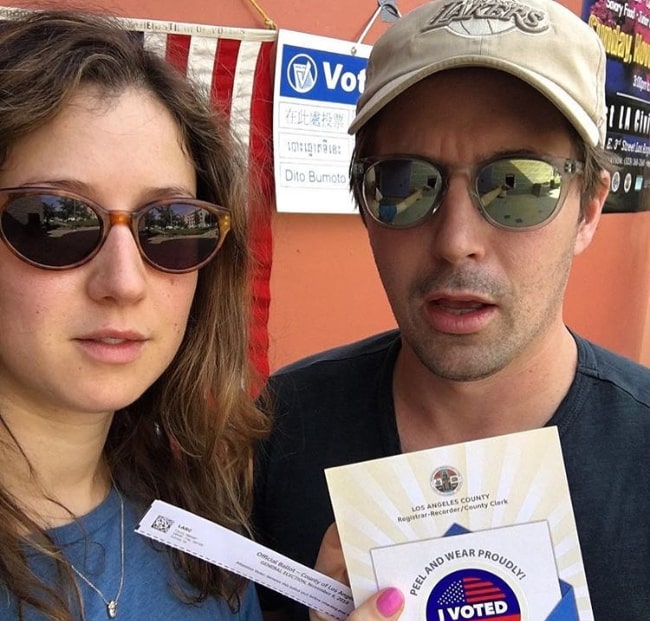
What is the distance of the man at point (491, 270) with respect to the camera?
57.2 inches

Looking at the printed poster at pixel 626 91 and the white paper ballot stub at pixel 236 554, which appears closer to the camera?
the white paper ballot stub at pixel 236 554

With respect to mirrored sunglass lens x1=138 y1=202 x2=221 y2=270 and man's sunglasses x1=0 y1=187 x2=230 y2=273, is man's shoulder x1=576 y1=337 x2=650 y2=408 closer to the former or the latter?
mirrored sunglass lens x1=138 y1=202 x2=221 y2=270

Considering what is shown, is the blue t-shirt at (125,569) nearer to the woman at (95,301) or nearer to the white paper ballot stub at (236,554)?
the woman at (95,301)

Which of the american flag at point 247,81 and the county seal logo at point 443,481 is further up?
the american flag at point 247,81

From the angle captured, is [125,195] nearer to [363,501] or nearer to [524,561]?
[363,501]

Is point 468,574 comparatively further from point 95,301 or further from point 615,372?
point 95,301

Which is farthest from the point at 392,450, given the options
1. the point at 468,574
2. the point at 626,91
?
the point at 626,91

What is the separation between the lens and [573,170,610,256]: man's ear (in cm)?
166

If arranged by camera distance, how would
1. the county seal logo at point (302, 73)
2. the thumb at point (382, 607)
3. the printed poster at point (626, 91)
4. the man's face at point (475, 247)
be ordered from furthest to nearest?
the printed poster at point (626, 91) < the county seal logo at point (302, 73) < the man's face at point (475, 247) < the thumb at point (382, 607)

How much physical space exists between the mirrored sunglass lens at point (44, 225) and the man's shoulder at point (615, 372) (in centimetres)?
110

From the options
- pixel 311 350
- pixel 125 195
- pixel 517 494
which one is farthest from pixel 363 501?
pixel 311 350

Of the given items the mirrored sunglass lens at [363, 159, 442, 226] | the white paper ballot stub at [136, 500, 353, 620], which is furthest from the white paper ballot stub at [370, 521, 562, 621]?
the mirrored sunglass lens at [363, 159, 442, 226]

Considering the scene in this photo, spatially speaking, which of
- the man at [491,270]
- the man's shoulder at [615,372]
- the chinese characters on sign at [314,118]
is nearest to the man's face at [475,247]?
the man at [491,270]

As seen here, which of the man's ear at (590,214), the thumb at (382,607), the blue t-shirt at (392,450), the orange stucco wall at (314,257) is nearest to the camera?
the thumb at (382,607)
